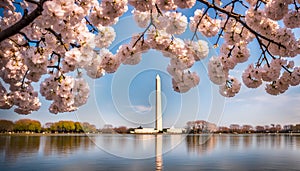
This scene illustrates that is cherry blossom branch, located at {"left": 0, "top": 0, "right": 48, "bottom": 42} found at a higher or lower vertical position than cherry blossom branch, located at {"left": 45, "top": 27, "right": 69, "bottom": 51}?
higher

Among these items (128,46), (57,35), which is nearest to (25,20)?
(57,35)

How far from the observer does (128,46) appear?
6789mm

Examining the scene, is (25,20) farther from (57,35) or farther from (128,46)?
(128,46)

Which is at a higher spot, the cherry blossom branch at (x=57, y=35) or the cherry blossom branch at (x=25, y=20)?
the cherry blossom branch at (x=25, y=20)

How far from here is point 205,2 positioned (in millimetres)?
6004

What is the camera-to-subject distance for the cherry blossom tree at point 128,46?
5.62 meters

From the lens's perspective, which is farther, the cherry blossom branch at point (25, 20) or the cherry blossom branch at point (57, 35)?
the cherry blossom branch at point (57, 35)

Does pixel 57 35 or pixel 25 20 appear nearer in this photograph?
pixel 25 20

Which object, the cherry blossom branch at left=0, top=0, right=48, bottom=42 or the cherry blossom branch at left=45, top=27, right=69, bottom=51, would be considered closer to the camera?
the cherry blossom branch at left=0, top=0, right=48, bottom=42

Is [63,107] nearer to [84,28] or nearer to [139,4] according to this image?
[84,28]

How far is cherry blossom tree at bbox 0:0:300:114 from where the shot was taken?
5625 millimetres

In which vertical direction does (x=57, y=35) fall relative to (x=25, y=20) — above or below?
below

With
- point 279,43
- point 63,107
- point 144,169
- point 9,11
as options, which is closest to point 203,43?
point 279,43

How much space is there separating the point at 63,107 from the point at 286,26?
15.1 ft
